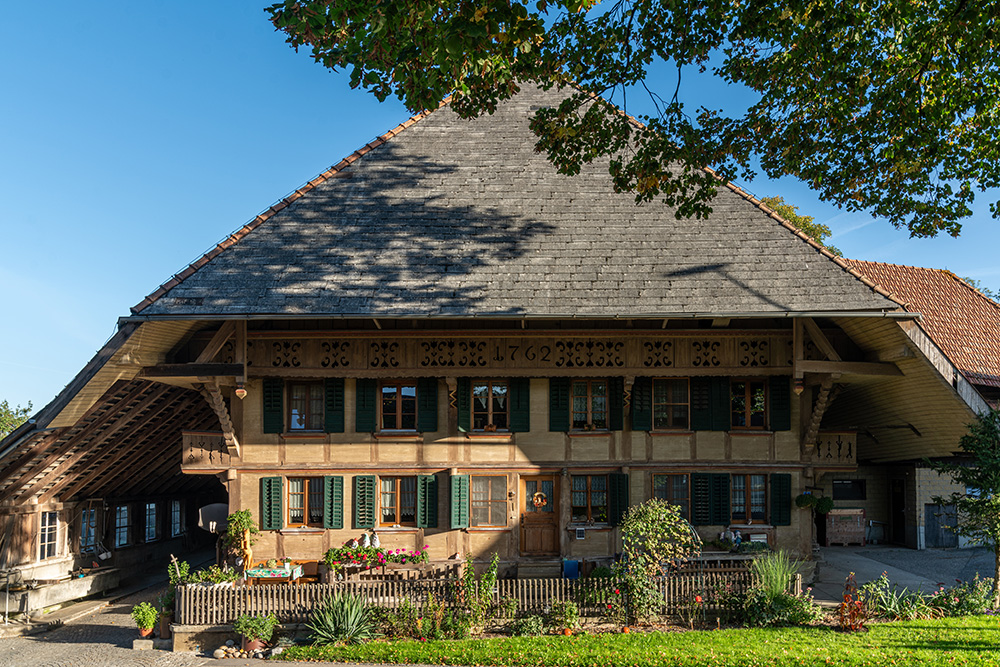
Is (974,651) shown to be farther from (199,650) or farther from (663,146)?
(199,650)

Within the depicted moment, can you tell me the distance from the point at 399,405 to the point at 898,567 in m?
14.0

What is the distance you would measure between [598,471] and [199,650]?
9.08 metres

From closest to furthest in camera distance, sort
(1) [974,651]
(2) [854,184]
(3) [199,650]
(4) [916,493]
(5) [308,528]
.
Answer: (1) [974,651] < (3) [199,650] < (2) [854,184] < (5) [308,528] < (4) [916,493]

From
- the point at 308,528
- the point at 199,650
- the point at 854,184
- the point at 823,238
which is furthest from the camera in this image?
the point at 823,238

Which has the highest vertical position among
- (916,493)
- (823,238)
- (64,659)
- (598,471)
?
(823,238)

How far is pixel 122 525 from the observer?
65.5 ft

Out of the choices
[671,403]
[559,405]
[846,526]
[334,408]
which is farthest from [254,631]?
[846,526]

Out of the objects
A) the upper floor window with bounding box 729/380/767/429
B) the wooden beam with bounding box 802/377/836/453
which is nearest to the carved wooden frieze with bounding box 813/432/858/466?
the wooden beam with bounding box 802/377/836/453

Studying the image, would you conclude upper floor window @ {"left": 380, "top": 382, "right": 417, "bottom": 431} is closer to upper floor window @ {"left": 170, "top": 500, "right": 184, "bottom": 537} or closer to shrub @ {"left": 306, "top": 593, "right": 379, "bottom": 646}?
shrub @ {"left": 306, "top": 593, "right": 379, "bottom": 646}

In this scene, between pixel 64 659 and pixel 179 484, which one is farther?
pixel 179 484

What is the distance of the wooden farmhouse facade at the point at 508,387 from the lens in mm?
14383

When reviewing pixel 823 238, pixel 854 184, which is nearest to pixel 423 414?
pixel 854 184

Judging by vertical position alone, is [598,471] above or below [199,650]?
above

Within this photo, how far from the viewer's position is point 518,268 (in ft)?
47.7
